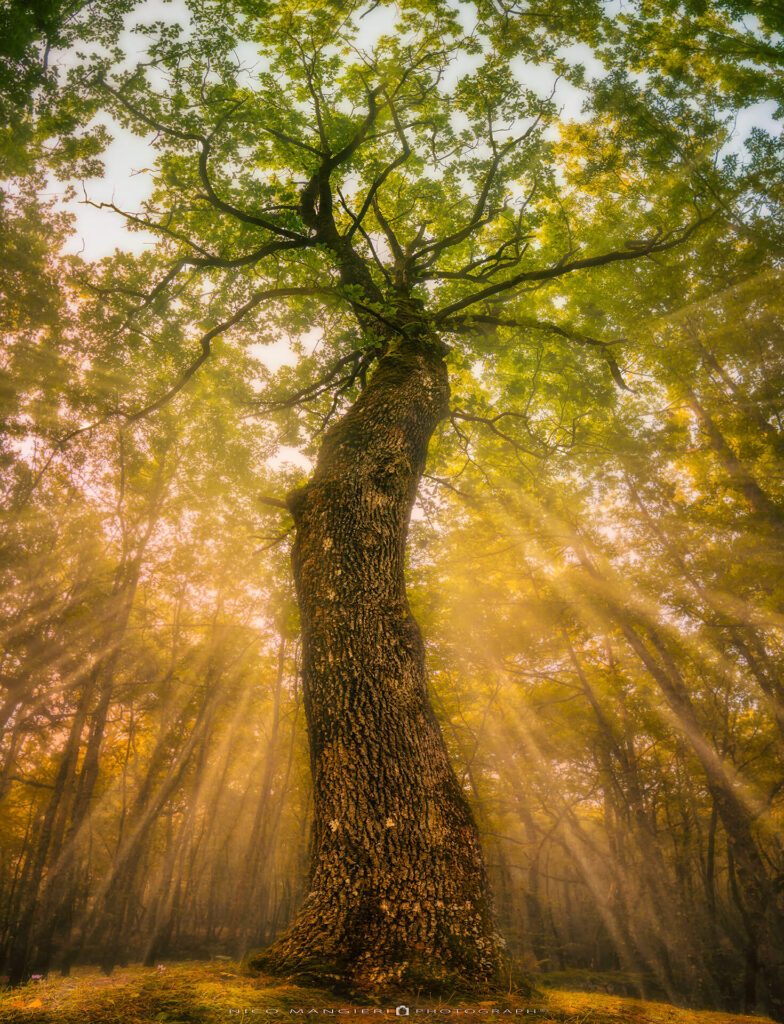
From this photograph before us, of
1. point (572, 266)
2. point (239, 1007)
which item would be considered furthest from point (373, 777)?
point (572, 266)

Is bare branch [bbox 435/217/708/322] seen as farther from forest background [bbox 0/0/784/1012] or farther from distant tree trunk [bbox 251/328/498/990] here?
distant tree trunk [bbox 251/328/498/990]

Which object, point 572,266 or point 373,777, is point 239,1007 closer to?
point 373,777

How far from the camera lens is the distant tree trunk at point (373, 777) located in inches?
74.7

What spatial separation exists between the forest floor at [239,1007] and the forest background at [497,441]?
2.92 metres

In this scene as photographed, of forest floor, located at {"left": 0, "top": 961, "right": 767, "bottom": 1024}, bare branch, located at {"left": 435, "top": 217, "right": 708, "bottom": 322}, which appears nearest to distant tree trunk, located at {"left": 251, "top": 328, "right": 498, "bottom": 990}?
forest floor, located at {"left": 0, "top": 961, "right": 767, "bottom": 1024}

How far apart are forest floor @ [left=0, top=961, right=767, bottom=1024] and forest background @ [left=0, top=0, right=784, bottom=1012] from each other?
2.92m

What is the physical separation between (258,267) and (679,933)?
1885 cm

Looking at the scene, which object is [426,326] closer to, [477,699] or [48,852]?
[477,699]

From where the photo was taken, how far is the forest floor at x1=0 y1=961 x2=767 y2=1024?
Answer: 4.84 feet

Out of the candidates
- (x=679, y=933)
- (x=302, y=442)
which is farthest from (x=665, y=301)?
(x=679, y=933)

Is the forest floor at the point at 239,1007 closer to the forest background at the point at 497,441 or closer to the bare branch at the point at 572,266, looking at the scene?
the forest background at the point at 497,441

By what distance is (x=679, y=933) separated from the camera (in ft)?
42.1

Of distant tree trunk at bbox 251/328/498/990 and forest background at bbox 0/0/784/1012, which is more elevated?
forest background at bbox 0/0/784/1012

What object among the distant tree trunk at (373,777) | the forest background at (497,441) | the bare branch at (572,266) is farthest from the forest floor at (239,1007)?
the bare branch at (572,266)
